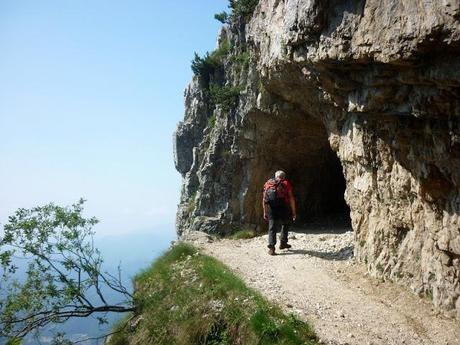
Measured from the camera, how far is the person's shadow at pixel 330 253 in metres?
13.3

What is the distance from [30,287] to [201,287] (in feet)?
17.7

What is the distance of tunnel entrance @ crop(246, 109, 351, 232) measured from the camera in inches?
739

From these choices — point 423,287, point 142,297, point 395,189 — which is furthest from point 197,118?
point 423,287

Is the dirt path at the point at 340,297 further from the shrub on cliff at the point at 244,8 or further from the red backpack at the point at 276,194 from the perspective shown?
the shrub on cliff at the point at 244,8

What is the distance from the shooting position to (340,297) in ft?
32.7

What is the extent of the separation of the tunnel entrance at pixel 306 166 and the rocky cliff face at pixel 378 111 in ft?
0.32

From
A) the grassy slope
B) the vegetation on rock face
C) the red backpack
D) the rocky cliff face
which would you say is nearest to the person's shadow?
the rocky cliff face

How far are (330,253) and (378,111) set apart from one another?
6011 mm

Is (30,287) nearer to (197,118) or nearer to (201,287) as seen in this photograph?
(201,287)

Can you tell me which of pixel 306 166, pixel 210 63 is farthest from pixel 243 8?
pixel 306 166

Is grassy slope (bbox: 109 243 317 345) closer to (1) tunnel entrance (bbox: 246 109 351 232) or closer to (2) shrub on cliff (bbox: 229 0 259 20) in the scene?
(1) tunnel entrance (bbox: 246 109 351 232)

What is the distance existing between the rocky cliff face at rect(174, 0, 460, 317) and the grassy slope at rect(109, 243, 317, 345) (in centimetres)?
373

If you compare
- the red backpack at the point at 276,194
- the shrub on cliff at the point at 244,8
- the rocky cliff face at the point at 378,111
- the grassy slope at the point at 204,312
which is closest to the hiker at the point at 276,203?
the red backpack at the point at 276,194

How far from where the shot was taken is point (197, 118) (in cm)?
2561
